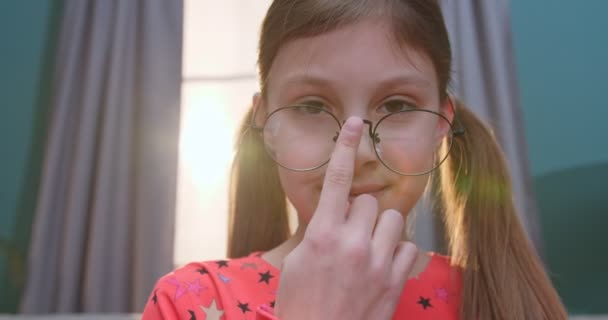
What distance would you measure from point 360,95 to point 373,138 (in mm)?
66

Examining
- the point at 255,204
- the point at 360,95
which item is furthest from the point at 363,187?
the point at 255,204

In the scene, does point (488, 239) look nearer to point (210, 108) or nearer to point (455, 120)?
point (455, 120)

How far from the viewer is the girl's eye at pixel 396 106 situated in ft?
2.16

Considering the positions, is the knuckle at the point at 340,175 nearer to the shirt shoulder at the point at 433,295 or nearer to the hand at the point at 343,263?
the hand at the point at 343,263

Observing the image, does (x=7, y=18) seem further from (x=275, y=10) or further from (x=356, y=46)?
(x=356, y=46)

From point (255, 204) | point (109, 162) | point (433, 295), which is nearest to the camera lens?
point (433, 295)

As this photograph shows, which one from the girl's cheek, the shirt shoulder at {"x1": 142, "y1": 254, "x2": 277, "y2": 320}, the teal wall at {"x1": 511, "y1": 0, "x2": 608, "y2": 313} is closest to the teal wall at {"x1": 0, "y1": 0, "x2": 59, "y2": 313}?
the shirt shoulder at {"x1": 142, "y1": 254, "x2": 277, "y2": 320}

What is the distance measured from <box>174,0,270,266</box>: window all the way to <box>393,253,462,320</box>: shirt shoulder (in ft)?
3.11

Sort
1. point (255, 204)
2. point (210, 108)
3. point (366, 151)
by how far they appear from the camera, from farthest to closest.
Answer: point (210, 108)
point (255, 204)
point (366, 151)

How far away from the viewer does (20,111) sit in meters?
1.66

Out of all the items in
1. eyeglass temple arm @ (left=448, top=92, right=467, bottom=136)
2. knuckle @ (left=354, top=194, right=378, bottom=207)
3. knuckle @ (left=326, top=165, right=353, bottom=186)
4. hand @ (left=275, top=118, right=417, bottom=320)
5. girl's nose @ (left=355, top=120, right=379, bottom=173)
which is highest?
eyeglass temple arm @ (left=448, top=92, right=467, bottom=136)

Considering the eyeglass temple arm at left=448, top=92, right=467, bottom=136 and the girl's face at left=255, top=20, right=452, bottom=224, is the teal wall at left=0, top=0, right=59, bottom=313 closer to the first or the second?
the girl's face at left=255, top=20, right=452, bottom=224

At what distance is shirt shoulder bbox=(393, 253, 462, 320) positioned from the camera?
2.30 ft

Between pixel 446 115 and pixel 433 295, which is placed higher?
pixel 446 115
